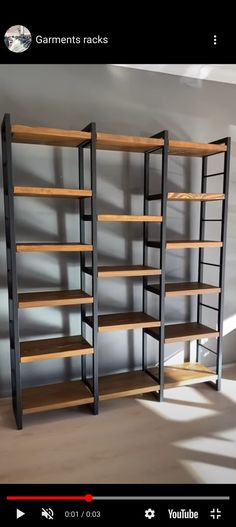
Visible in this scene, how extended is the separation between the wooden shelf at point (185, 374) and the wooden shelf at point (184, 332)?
33 cm

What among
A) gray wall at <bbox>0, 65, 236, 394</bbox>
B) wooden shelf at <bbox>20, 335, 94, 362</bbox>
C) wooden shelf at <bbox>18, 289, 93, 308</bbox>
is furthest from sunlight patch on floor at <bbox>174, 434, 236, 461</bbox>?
wooden shelf at <bbox>18, 289, 93, 308</bbox>

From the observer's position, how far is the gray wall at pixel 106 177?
248 centimetres

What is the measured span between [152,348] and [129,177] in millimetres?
1406

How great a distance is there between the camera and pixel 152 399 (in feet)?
8.57

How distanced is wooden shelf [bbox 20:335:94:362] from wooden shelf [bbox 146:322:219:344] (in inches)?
22.3

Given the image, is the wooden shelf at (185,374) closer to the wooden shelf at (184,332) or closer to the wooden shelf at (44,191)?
the wooden shelf at (184,332)

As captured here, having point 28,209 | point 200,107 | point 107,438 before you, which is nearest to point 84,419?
point 107,438

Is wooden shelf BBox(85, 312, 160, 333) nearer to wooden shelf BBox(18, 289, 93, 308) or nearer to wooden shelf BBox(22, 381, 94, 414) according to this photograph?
wooden shelf BBox(18, 289, 93, 308)

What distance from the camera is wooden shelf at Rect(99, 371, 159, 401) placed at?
2469 mm

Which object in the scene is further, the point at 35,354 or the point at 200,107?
the point at 200,107
